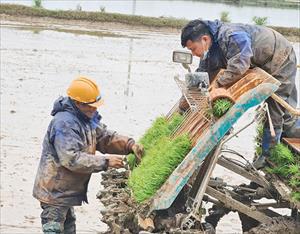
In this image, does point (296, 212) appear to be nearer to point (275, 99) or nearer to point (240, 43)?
point (275, 99)

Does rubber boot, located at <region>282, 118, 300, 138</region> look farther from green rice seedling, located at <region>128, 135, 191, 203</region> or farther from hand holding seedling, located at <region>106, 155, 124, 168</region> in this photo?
hand holding seedling, located at <region>106, 155, 124, 168</region>

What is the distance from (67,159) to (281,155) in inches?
63.6

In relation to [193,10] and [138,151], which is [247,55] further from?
[193,10]

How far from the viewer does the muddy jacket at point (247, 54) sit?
14.5ft

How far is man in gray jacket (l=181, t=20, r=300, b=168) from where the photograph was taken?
4.47 m

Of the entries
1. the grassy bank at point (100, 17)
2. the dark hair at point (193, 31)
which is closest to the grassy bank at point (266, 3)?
the grassy bank at point (100, 17)

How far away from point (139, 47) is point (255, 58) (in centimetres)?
1936

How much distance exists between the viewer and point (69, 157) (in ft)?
14.4

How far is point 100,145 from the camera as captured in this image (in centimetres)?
498

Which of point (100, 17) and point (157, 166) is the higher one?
point (157, 166)

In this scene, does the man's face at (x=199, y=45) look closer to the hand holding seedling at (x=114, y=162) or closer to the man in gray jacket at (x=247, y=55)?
the man in gray jacket at (x=247, y=55)

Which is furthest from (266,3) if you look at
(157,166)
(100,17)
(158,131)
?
(157,166)

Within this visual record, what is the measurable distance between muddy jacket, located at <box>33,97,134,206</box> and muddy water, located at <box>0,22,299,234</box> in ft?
5.75

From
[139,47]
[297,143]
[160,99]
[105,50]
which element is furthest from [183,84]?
[139,47]
